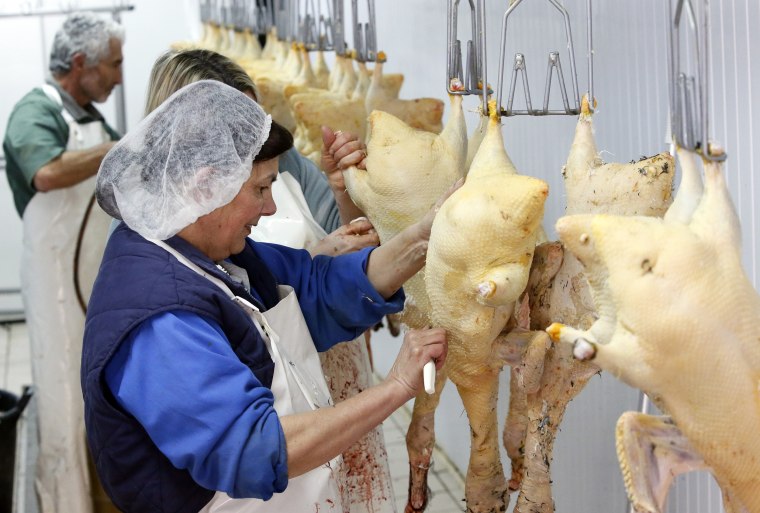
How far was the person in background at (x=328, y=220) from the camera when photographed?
2.35 metres

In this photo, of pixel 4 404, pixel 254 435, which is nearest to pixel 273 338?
pixel 254 435

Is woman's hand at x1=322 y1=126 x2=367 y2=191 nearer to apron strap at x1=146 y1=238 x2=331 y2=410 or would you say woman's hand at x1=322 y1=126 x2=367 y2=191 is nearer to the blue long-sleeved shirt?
apron strap at x1=146 y1=238 x2=331 y2=410

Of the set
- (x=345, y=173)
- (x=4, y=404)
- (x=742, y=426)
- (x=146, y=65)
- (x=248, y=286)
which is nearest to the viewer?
(x=742, y=426)

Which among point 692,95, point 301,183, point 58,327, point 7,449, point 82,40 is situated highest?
point 82,40

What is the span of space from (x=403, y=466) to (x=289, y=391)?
2710 mm

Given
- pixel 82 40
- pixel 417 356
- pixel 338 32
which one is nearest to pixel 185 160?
pixel 417 356

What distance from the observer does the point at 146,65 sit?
7445 millimetres

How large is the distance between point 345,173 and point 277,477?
2.78 ft

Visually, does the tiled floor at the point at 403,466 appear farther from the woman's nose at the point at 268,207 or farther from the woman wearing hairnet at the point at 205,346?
the woman's nose at the point at 268,207

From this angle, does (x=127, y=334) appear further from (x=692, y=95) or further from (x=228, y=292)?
(x=692, y=95)

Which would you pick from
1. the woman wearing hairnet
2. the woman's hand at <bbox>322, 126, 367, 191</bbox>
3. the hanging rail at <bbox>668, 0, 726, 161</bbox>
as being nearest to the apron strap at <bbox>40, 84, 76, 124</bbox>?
the woman's hand at <bbox>322, 126, 367, 191</bbox>

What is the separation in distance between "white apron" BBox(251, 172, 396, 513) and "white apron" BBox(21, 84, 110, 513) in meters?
1.78

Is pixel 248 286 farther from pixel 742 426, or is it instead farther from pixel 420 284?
pixel 742 426

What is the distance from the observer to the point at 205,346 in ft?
5.64
